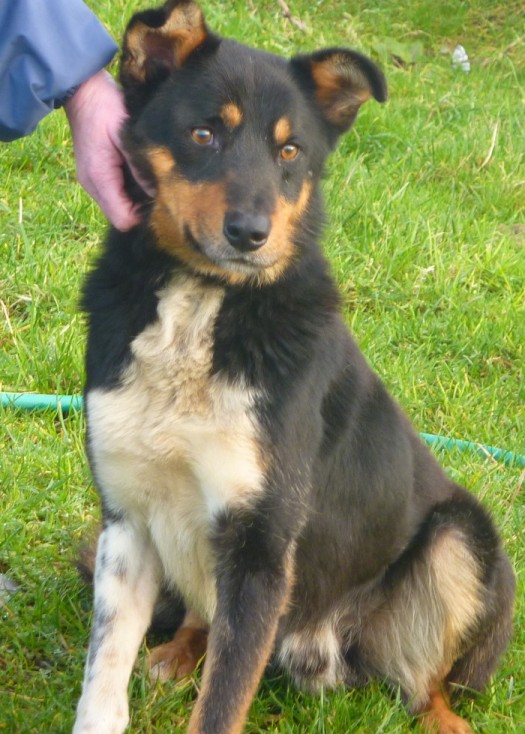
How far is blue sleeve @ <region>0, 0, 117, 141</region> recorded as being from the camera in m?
3.36

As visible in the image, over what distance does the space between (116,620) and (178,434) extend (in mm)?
635

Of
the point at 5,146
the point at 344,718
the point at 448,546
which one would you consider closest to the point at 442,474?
the point at 448,546

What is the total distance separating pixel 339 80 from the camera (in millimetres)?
3596

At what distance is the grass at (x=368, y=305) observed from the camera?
3.84 metres

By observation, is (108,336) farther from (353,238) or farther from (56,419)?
(353,238)

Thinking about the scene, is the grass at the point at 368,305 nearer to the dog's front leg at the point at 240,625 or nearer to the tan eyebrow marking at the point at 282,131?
the dog's front leg at the point at 240,625

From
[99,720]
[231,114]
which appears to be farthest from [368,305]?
[99,720]

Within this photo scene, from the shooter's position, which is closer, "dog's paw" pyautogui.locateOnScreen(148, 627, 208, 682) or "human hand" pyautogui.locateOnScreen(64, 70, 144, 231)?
"human hand" pyautogui.locateOnScreen(64, 70, 144, 231)

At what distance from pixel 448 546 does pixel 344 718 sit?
705mm

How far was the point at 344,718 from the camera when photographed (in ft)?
12.1

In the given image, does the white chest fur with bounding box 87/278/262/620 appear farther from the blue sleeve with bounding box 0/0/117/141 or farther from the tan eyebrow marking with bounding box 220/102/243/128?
the blue sleeve with bounding box 0/0/117/141

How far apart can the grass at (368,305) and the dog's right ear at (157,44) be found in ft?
2.91

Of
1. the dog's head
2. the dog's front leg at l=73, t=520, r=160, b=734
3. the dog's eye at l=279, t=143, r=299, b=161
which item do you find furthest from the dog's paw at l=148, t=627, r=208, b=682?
the dog's eye at l=279, t=143, r=299, b=161

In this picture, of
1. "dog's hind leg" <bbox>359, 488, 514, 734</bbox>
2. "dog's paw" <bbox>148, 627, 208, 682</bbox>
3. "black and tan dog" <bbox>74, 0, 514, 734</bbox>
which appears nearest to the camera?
"black and tan dog" <bbox>74, 0, 514, 734</bbox>
